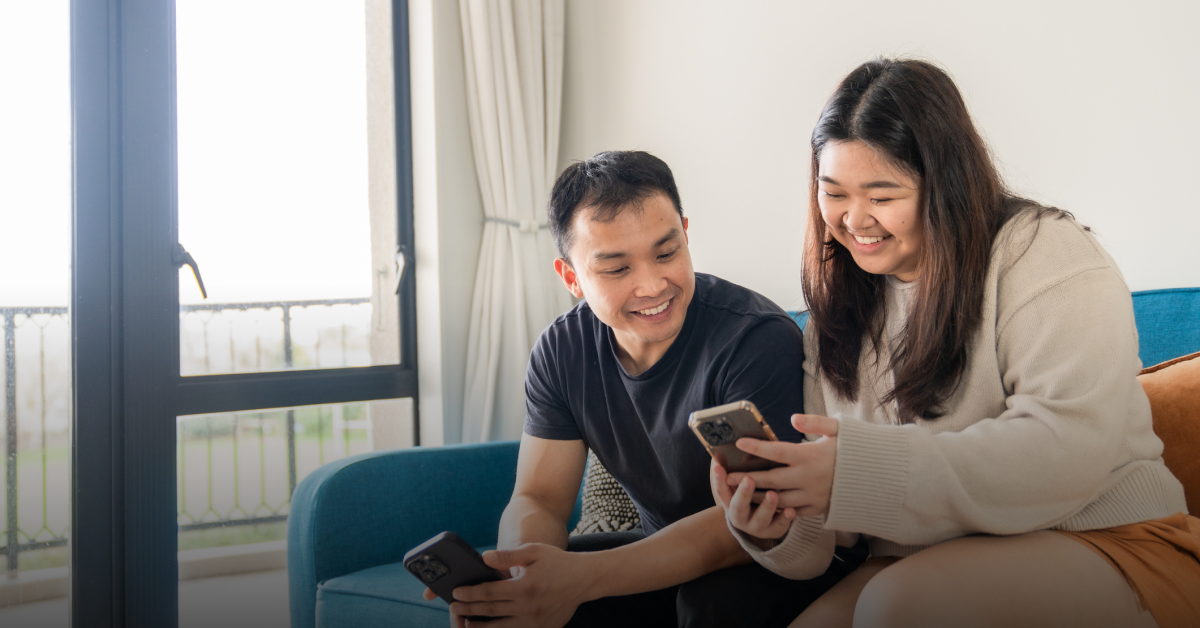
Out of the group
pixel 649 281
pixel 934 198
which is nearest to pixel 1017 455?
pixel 934 198

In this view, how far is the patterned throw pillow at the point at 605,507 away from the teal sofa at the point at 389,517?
250mm

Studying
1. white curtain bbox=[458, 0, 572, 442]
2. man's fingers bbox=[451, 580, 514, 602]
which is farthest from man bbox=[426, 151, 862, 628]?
white curtain bbox=[458, 0, 572, 442]

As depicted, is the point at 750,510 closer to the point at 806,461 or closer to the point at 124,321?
the point at 806,461

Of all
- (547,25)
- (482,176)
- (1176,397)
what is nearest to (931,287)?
(1176,397)

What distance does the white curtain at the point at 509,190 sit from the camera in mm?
2531

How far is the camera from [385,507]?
65.4 inches

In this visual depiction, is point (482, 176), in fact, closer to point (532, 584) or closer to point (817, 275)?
point (817, 275)

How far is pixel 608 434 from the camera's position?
1361 mm

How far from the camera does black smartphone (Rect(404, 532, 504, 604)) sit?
0.96 meters

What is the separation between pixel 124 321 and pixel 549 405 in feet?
4.39

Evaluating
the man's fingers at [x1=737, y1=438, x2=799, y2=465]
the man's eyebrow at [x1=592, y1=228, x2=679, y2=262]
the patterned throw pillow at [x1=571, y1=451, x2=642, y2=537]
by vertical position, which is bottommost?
the patterned throw pillow at [x1=571, y1=451, x2=642, y2=537]

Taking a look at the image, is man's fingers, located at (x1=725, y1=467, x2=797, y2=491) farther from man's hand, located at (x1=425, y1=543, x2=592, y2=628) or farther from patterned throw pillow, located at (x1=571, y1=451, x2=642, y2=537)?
patterned throw pillow, located at (x1=571, y1=451, x2=642, y2=537)

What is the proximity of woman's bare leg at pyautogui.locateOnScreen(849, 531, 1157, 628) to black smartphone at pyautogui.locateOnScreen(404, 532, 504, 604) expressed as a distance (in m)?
0.48

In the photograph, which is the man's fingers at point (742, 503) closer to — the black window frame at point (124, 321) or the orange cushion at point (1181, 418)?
the orange cushion at point (1181, 418)
